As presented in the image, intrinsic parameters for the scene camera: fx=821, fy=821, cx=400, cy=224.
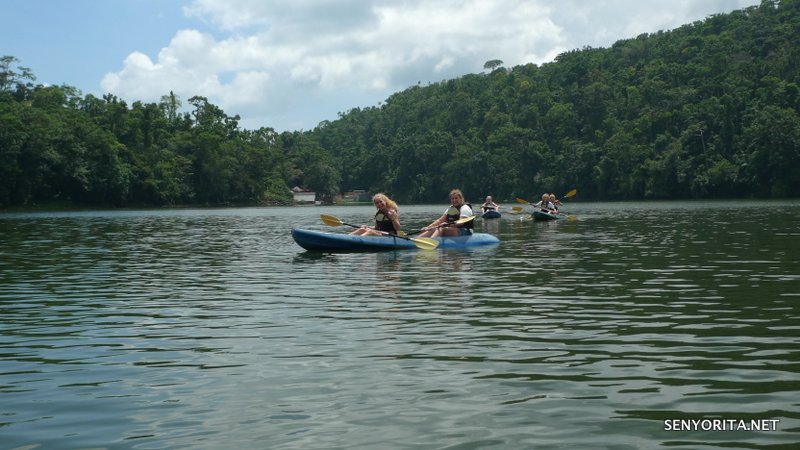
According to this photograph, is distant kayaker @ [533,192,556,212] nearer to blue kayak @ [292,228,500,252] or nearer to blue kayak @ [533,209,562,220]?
blue kayak @ [533,209,562,220]

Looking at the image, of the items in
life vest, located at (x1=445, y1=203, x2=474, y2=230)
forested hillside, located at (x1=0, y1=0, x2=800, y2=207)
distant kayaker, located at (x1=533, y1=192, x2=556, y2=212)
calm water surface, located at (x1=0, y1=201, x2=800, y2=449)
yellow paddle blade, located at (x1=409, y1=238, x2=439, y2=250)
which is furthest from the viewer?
forested hillside, located at (x1=0, y1=0, x2=800, y2=207)

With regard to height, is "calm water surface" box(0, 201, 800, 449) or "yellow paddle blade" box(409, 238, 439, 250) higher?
"yellow paddle blade" box(409, 238, 439, 250)

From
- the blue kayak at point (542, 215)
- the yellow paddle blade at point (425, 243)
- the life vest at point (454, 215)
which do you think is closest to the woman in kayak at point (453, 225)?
the life vest at point (454, 215)

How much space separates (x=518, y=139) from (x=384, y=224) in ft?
342

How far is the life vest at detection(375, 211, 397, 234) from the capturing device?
20.3 m

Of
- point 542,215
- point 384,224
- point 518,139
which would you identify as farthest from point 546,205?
point 518,139

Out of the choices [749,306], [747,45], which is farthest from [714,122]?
[749,306]

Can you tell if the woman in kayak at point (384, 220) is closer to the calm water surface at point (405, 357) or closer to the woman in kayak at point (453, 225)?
the woman in kayak at point (453, 225)

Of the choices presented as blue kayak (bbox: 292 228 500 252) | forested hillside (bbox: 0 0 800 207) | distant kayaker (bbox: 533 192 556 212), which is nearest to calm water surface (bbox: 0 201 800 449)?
blue kayak (bbox: 292 228 500 252)

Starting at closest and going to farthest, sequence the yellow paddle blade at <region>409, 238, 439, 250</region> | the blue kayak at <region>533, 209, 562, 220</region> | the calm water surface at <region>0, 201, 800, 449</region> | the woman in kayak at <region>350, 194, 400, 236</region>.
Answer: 1. the calm water surface at <region>0, 201, 800, 449</region>
2. the yellow paddle blade at <region>409, 238, 439, 250</region>
3. the woman in kayak at <region>350, 194, 400, 236</region>
4. the blue kayak at <region>533, 209, 562, 220</region>

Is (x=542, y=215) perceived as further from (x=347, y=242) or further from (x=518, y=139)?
(x=518, y=139)

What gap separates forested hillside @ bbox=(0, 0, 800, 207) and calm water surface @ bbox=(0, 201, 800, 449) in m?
69.8

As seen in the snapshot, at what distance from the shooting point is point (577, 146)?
357 feet

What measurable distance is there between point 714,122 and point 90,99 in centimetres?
7654
